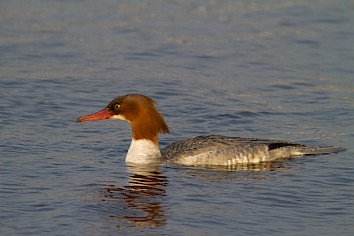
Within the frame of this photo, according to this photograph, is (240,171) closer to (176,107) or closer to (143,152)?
(143,152)

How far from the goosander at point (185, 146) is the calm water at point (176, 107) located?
23 centimetres

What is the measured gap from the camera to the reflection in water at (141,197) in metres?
10.7

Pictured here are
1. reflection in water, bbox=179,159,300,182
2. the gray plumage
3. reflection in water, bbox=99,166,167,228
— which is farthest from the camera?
the gray plumage

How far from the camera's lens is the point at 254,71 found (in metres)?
18.5

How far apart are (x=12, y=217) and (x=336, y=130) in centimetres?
637

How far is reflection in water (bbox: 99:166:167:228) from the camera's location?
10656 millimetres

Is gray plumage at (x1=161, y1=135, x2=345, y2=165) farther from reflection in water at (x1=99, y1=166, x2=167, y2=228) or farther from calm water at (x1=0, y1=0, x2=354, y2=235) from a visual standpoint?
reflection in water at (x1=99, y1=166, x2=167, y2=228)

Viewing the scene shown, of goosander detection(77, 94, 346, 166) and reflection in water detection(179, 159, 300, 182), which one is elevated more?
goosander detection(77, 94, 346, 166)

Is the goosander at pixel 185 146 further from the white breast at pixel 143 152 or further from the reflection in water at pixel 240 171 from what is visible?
the reflection in water at pixel 240 171

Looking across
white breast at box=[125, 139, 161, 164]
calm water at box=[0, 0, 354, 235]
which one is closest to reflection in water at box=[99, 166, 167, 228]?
calm water at box=[0, 0, 354, 235]

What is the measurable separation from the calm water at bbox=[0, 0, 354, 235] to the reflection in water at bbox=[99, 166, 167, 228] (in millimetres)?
26

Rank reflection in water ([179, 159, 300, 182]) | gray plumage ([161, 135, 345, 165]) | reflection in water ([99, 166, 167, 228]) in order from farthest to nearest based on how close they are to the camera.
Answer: gray plumage ([161, 135, 345, 165]) → reflection in water ([179, 159, 300, 182]) → reflection in water ([99, 166, 167, 228])

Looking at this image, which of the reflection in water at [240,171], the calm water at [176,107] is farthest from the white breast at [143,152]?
the reflection in water at [240,171]

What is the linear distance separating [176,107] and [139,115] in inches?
109
